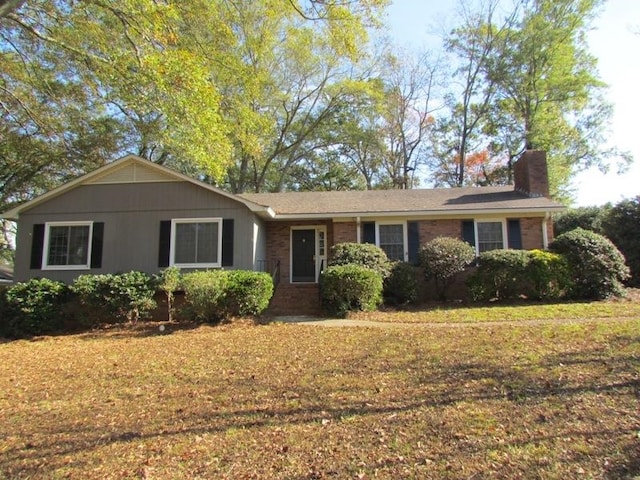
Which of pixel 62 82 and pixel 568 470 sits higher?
pixel 62 82

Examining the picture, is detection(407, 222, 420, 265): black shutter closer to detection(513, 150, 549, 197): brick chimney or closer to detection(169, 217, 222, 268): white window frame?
detection(513, 150, 549, 197): brick chimney

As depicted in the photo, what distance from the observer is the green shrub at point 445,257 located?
40.4 feet

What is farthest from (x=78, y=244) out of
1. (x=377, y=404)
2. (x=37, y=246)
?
(x=377, y=404)

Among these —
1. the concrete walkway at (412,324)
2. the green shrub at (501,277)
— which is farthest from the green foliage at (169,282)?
the green shrub at (501,277)

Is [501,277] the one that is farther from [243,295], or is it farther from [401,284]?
[243,295]

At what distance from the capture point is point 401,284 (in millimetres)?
12133

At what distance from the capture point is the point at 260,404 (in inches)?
181

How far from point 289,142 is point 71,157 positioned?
13.2 meters

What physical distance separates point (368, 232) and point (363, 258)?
2216mm

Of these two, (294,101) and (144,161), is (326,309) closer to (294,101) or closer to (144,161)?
(144,161)

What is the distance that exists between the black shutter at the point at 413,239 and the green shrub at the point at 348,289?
318cm

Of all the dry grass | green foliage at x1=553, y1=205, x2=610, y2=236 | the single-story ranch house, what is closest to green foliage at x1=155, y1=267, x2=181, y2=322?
the single-story ranch house

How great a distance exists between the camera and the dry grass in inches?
128

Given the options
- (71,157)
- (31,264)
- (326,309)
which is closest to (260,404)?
(326,309)
